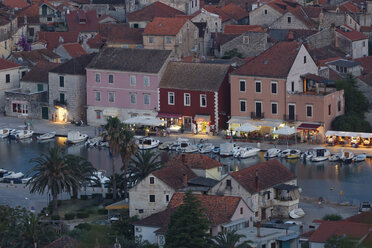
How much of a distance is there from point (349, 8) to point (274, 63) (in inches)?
1305

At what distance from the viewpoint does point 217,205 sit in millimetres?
68500

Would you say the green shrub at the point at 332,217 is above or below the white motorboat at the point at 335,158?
below

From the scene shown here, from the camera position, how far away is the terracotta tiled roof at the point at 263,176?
73.0 metres

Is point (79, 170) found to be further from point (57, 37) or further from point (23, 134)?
point (57, 37)

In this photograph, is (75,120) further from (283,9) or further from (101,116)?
(283,9)

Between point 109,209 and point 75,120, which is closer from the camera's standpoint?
point 109,209

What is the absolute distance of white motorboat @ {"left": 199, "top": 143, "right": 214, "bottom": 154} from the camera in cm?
9349

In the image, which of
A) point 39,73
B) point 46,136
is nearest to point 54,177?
point 46,136

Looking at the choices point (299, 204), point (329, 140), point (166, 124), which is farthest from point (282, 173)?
point (166, 124)

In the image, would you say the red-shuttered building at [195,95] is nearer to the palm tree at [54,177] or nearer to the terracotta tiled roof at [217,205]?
the palm tree at [54,177]

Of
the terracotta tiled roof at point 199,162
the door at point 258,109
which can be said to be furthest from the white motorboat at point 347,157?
the terracotta tiled roof at point 199,162

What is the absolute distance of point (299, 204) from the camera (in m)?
76.5

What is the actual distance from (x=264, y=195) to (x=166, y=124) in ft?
89.9

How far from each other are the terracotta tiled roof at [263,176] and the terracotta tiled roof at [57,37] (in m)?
50.3
